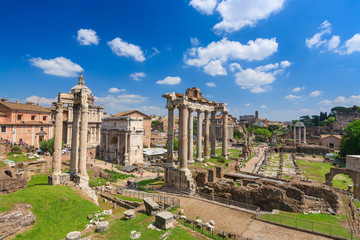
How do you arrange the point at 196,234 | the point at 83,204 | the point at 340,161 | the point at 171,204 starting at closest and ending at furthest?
the point at 196,234, the point at 83,204, the point at 171,204, the point at 340,161

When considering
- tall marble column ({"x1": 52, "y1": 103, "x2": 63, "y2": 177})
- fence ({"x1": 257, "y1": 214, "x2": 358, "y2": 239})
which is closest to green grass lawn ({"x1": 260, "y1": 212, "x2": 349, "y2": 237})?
fence ({"x1": 257, "y1": 214, "x2": 358, "y2": 239})

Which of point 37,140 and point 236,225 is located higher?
point 37,140

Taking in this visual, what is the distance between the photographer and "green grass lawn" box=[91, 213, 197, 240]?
380 inches

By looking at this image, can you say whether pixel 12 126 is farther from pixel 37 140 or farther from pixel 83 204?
pixel 83 204

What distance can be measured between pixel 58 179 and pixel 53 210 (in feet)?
22.0

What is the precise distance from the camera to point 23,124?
41.1 m

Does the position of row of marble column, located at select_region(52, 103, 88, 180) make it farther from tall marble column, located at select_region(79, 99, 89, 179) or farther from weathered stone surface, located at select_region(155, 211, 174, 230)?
weathered stone surface, located at select_region(155, 211, 174, 230)

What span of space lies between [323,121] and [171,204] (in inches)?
6724

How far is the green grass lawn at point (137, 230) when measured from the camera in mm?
9664

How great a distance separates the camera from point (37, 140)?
4412 cm

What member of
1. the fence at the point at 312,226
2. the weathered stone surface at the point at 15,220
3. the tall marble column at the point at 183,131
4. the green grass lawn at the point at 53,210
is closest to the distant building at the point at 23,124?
the green grass lawn at the point at 53,210

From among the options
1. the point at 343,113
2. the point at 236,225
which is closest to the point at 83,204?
the point at 236,225

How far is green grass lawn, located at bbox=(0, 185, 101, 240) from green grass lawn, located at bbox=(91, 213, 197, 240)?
2249 mm

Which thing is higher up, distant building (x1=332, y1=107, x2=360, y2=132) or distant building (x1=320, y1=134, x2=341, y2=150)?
distant building (x1=332, y1=107, x2=360, y2=132)
